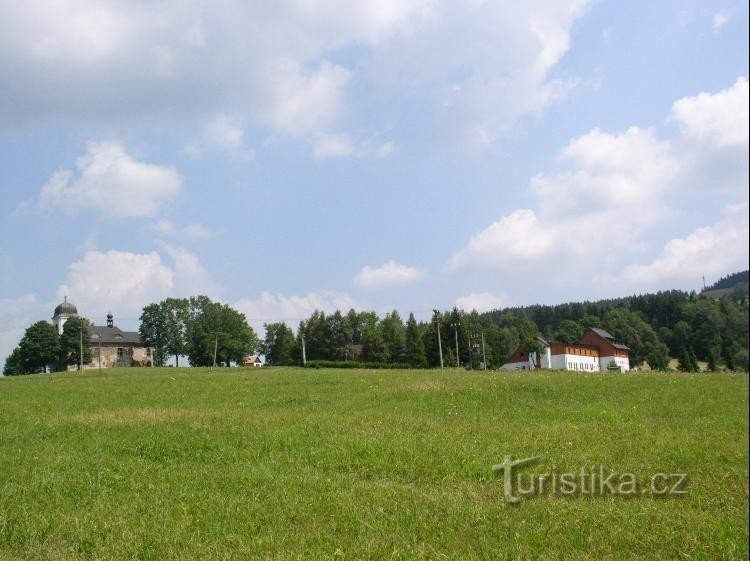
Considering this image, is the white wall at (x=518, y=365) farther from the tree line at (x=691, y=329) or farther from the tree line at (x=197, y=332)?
the tree line at (x=691, y=329)

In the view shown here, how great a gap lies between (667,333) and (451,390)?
942 inches

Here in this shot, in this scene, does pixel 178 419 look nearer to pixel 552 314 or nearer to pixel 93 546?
pixel 93 546

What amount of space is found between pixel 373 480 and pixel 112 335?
140 m

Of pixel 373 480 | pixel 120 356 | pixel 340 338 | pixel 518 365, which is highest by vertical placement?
pixel 340 338

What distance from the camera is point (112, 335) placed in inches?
5497

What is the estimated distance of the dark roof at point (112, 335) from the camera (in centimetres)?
13688

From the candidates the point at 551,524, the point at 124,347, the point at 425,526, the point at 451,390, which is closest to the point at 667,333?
the point at 551,524

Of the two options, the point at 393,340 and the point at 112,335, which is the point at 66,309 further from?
the point at 393,340

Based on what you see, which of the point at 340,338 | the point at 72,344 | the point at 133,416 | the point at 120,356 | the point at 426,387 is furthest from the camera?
the point at 120,356

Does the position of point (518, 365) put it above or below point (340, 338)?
Answer: below

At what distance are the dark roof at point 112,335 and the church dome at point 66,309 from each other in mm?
13005

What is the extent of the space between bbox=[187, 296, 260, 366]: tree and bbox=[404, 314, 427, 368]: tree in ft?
106

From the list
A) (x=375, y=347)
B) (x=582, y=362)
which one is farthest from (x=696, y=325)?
(x=375, y=347)

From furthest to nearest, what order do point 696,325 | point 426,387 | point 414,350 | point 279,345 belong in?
point 279,345 < point 414,350 < point 426,387 < point 696,325
